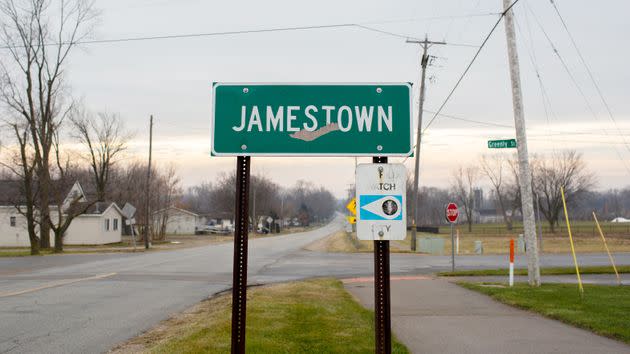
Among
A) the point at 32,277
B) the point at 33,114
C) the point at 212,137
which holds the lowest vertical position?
the point at 32,277

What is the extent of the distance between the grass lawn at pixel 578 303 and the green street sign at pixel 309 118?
562 centimetres

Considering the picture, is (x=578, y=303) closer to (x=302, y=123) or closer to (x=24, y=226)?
(x=302, y=123)

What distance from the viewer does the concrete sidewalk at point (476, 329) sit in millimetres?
7547

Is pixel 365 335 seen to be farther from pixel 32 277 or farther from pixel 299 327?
pixel 32 277

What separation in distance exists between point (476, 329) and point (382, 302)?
5.12m

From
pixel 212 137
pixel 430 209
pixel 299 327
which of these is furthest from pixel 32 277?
pixel 430 209

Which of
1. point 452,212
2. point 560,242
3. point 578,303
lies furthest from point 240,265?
point 560,242

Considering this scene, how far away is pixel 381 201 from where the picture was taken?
443 centimetres

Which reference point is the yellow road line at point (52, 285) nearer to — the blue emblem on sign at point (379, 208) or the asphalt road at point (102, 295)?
the asphalt road at point (102, 295)

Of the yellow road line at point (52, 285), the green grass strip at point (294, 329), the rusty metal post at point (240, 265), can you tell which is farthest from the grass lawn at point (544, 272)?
the rusty metal post at point (240, 265)

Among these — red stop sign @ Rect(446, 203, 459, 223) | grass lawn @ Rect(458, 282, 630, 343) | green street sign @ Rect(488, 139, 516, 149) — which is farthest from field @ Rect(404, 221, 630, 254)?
grass lawn @ Rect(458, 282, 630, 343)

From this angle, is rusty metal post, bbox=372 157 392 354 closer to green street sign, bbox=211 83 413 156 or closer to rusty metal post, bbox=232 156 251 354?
green street sign, bbox=211 83 413 156

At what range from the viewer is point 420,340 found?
26.0ft

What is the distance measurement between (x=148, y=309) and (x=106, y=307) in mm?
920
